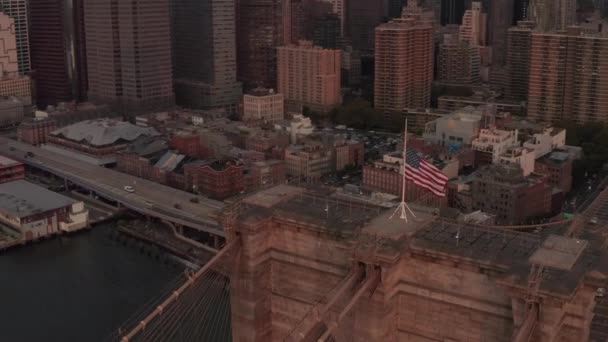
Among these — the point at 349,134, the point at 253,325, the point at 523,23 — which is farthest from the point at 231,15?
the point at 253,325

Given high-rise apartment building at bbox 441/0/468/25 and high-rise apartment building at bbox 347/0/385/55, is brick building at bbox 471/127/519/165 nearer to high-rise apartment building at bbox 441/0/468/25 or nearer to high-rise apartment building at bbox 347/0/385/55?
high-rise apartment building at bbox 347/0/385/55

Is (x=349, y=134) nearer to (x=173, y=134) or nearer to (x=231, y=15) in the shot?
(x=173, y=134)

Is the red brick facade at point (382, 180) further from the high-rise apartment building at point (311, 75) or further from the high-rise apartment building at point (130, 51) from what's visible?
the high-rise apartment building at point (130, 51)

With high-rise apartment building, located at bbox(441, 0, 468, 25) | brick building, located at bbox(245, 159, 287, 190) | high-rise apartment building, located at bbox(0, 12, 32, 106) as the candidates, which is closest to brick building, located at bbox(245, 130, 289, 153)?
brick building, located at bbox(245, 159, 287, 190)

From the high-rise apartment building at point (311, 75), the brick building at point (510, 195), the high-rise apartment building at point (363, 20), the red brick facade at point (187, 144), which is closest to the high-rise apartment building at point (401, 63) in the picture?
the high-rise apartment building at point (311, 75)

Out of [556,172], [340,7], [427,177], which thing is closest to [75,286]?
[427,177]
